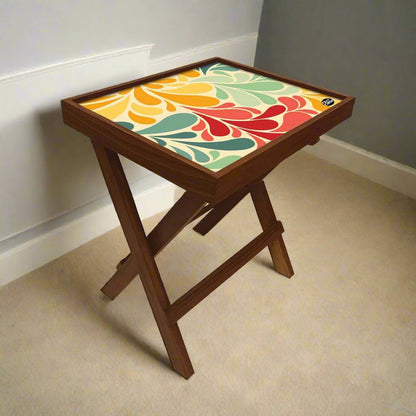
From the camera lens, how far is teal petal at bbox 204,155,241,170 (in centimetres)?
111

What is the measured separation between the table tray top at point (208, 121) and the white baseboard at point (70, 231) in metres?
0.59

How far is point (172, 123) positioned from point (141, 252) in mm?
384

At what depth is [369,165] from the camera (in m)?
2.59

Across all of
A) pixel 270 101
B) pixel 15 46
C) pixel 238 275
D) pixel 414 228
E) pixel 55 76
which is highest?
pixel 15 46

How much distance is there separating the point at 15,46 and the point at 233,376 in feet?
3.92

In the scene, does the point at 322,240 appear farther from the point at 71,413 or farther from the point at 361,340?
the point at 71,413

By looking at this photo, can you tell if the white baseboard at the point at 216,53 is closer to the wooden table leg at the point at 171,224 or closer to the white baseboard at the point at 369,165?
the white baseboard at the point at 369,165

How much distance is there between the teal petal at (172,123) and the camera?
1.26m

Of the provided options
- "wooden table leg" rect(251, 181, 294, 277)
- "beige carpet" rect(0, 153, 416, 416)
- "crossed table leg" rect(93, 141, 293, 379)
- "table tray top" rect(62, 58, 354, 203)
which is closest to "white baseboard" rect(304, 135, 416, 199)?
"beige carpet" rect(0, 153, 416, 416)

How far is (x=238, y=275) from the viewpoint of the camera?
74.3 inches

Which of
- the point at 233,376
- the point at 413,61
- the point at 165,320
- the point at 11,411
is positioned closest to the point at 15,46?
the point at 165,320

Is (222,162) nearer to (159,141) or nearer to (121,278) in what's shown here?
(159,141)

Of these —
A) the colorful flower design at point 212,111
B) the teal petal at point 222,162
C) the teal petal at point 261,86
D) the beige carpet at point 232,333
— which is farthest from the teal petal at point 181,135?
the beige carpet at point 232,333

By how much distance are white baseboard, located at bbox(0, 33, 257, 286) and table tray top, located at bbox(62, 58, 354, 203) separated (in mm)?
204
